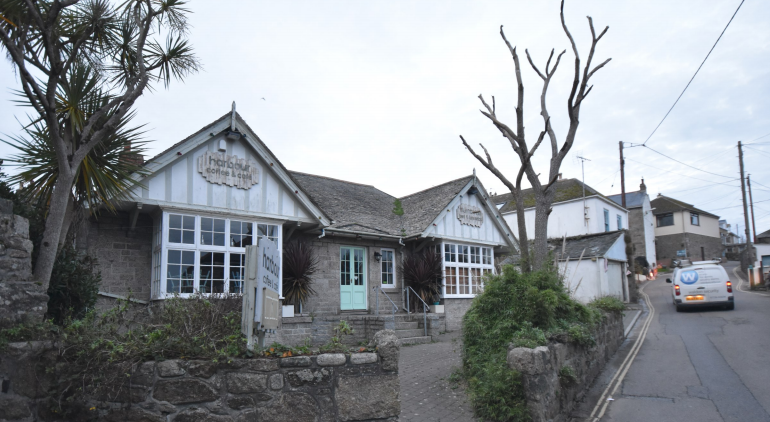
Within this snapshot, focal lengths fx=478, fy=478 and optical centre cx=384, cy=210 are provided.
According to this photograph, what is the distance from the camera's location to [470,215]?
17.7m

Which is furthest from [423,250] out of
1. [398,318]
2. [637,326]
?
[637,326]

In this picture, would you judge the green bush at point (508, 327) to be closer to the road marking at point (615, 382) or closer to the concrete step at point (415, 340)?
the road marking at point (615, 382)

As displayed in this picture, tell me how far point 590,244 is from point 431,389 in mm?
18230

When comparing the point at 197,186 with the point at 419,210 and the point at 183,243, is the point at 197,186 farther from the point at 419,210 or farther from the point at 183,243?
the point at 419,210

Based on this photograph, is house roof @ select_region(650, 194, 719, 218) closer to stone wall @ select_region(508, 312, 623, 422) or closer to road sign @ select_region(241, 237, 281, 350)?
stone wall @ select_region(508, 312, 623, 422)

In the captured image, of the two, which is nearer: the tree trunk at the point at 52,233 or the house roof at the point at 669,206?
the tree trunk at the point at 52,233

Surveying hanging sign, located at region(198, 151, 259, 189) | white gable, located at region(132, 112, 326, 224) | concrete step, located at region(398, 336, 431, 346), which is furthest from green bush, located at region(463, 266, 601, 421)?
hanging sign, located at region(198, 151, 259, 189)

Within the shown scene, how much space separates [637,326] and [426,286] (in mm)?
6770

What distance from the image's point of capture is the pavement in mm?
6207

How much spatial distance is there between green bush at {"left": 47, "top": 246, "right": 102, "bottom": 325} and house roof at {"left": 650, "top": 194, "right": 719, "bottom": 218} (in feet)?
153

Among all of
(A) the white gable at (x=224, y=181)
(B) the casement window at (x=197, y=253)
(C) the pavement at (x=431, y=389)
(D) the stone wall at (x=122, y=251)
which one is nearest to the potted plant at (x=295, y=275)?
(A) the white gable at (x=224, y=181)

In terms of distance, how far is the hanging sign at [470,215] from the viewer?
56.4ft

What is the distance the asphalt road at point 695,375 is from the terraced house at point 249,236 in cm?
302

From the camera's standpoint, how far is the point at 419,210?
17.6 metres
